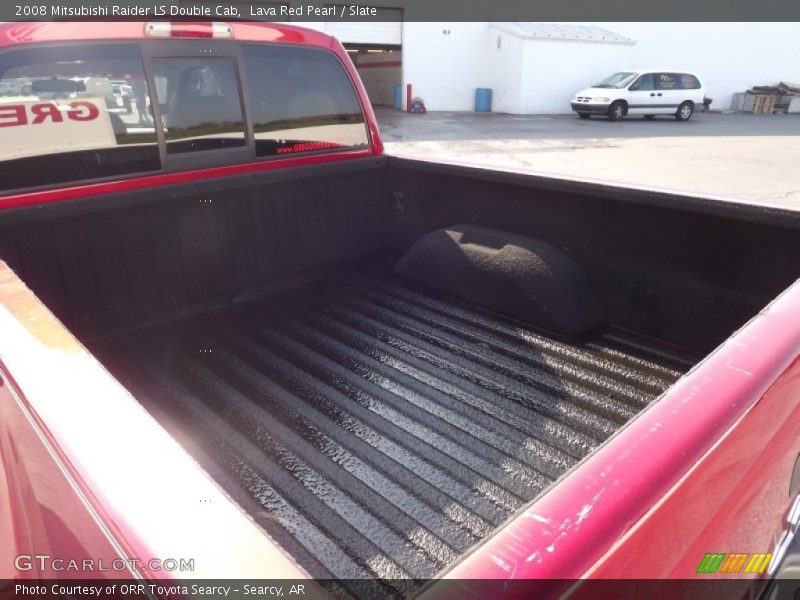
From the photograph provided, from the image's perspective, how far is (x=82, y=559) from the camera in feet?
3.15

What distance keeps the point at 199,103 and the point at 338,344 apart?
4.60 feet

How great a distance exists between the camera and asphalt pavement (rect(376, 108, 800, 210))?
998 cm

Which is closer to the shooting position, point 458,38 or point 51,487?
point 51,487

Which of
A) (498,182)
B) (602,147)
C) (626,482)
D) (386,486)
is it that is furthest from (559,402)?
(602,147)

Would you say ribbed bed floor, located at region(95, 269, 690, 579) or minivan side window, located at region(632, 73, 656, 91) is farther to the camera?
minivan side window, located at region(632, 73, 656, 91)

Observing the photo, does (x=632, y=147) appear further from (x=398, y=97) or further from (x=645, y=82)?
(x=398, y=97)

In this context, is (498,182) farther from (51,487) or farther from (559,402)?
(51,487)

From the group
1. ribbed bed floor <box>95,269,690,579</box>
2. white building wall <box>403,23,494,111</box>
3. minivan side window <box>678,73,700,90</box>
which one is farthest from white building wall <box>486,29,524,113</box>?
ribbed bed floor <box>95,269,690,579</box>

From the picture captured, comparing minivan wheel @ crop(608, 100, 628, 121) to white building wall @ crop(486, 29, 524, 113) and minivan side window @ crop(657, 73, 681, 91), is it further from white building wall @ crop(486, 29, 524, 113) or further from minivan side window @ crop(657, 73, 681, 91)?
white building wall @ crop(486, 29, 524, 113)

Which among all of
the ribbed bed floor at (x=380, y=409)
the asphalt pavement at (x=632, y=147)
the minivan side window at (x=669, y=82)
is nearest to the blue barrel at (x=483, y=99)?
the asphalt pavement at (x=632, y=147)

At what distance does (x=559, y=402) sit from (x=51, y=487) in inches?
72.3

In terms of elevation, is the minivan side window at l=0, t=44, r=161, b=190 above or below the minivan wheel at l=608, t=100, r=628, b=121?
below

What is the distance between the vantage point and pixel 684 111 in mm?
21047

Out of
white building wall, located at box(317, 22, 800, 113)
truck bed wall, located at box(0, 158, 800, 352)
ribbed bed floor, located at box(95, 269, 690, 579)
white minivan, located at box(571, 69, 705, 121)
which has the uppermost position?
white building wall, located at box(317, 22, 800, 113)
